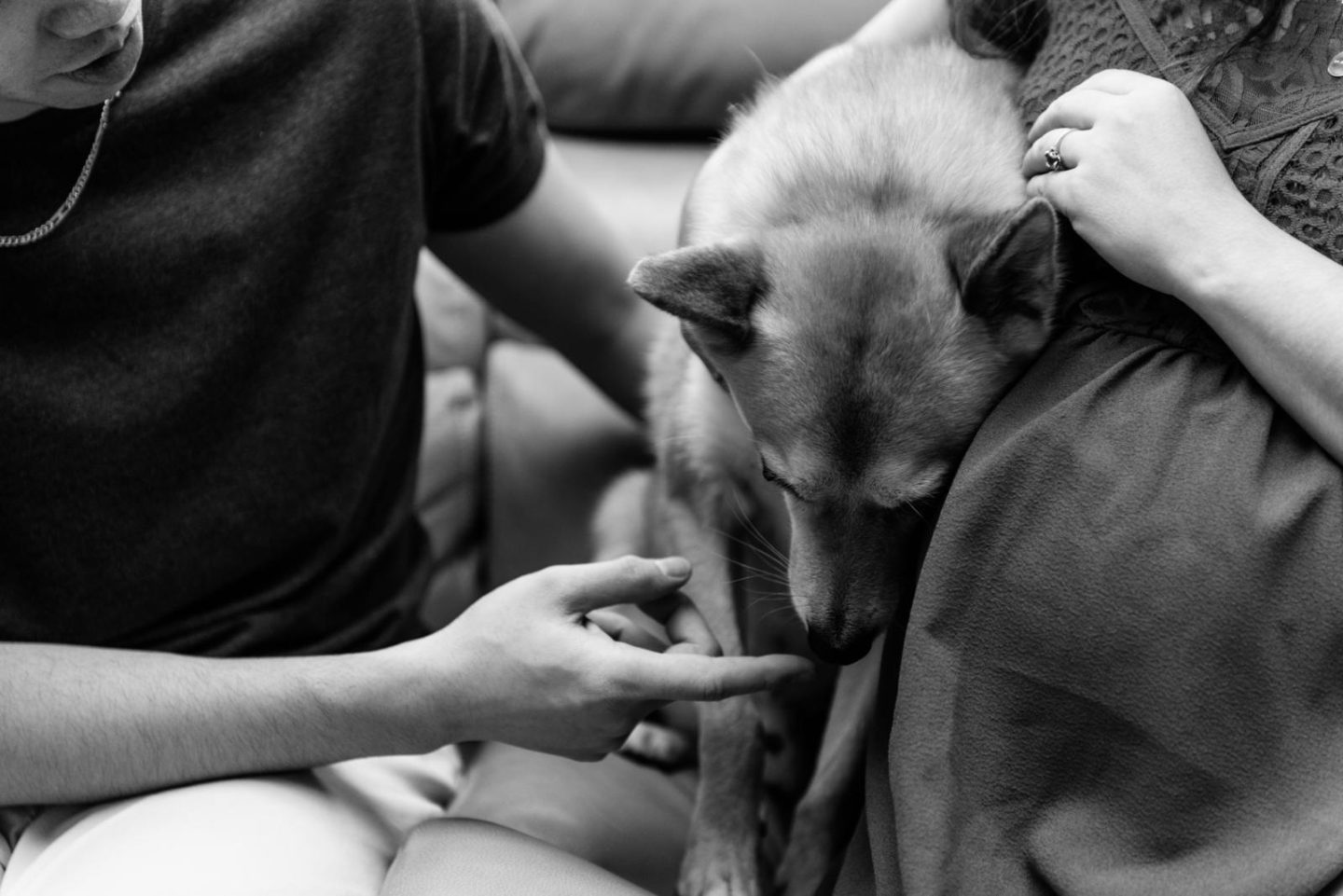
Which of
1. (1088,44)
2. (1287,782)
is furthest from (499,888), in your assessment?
(1088,44)

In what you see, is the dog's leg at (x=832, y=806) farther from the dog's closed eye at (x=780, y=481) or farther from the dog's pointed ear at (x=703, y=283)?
the dog's pointed ear at (x=703, y=283)

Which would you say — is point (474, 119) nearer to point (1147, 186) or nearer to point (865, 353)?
point (865, 353)

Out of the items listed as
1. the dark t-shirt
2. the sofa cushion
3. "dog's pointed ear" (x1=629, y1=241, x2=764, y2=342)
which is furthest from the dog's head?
the sofa cushion

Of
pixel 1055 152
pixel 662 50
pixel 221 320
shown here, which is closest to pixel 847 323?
pixel 1055 152

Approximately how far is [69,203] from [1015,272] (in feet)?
3.45

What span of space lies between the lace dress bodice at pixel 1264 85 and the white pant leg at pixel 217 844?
1172mm

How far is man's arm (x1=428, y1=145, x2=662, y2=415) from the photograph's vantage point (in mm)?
1831

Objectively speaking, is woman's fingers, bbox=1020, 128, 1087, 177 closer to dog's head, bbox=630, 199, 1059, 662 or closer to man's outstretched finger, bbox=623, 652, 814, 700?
dog's head, bbox=630, 199, 1059, 662

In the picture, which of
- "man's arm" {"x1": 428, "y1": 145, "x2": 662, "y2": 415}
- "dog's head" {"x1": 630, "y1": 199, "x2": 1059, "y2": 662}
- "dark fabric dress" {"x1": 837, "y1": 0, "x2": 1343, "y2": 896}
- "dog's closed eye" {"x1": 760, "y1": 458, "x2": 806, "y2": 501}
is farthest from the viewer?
"man's arm" {"x1": 428, "y1": 145, "x2": 662, "y2": 415}

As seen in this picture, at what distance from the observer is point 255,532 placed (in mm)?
1514

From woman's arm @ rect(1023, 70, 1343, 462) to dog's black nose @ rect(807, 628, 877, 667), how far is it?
1.65 ft

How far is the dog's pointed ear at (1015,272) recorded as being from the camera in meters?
1.19

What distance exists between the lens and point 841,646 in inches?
54.7

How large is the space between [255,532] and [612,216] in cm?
94
